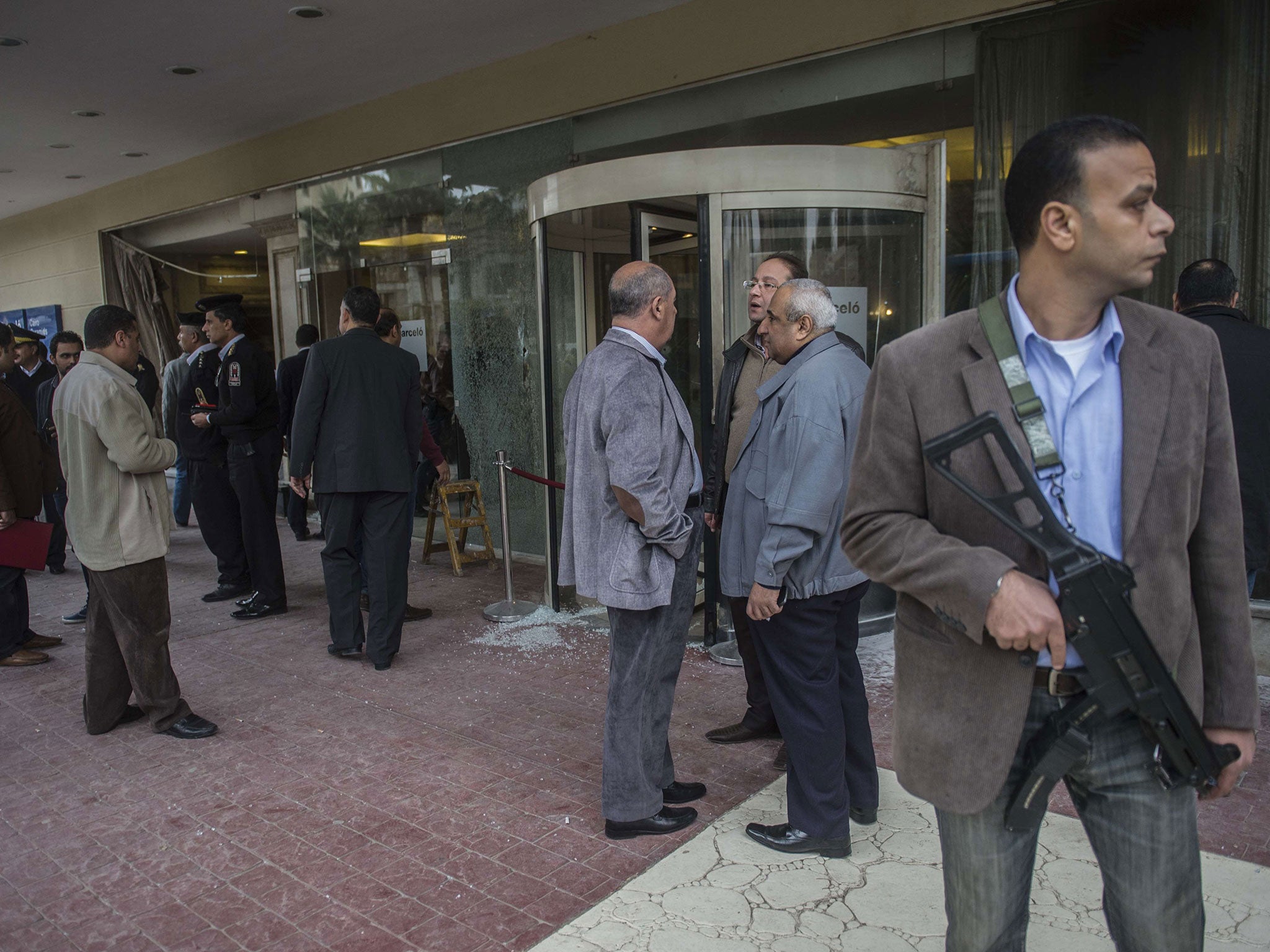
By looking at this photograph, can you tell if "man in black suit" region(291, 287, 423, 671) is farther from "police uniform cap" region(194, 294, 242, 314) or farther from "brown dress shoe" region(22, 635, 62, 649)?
"brown dress shoe" region(22, 635, 62, 649)

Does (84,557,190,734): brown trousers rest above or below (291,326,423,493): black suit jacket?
below

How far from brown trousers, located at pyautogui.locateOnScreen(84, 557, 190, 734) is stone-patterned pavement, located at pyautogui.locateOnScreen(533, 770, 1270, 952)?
2491mm

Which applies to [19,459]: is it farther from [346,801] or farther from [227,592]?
[346,801]

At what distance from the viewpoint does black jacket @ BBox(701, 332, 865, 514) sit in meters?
4.16

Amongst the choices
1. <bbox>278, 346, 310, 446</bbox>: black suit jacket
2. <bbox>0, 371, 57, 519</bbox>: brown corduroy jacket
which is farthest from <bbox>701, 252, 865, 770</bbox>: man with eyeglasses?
<bbox>0, 371, 57, 519</bbox>: brown corduroy jacket

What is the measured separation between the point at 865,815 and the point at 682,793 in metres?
0.65

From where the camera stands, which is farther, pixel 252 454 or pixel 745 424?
pixel 252 454

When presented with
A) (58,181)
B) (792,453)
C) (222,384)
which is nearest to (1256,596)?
(792,453)

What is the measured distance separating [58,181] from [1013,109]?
11.6 metres

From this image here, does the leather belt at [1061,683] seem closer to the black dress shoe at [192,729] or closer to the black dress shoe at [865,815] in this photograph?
the black dress shoe at [865,815]

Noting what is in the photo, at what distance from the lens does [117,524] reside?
4.16 meters

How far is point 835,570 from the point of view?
3.06 m

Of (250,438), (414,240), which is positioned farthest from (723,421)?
(414,240)

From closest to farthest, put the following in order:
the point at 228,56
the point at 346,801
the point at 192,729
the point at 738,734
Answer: the point at 346,801 → the point at 738,734 → the point at 192,729 → the point at 228,56
